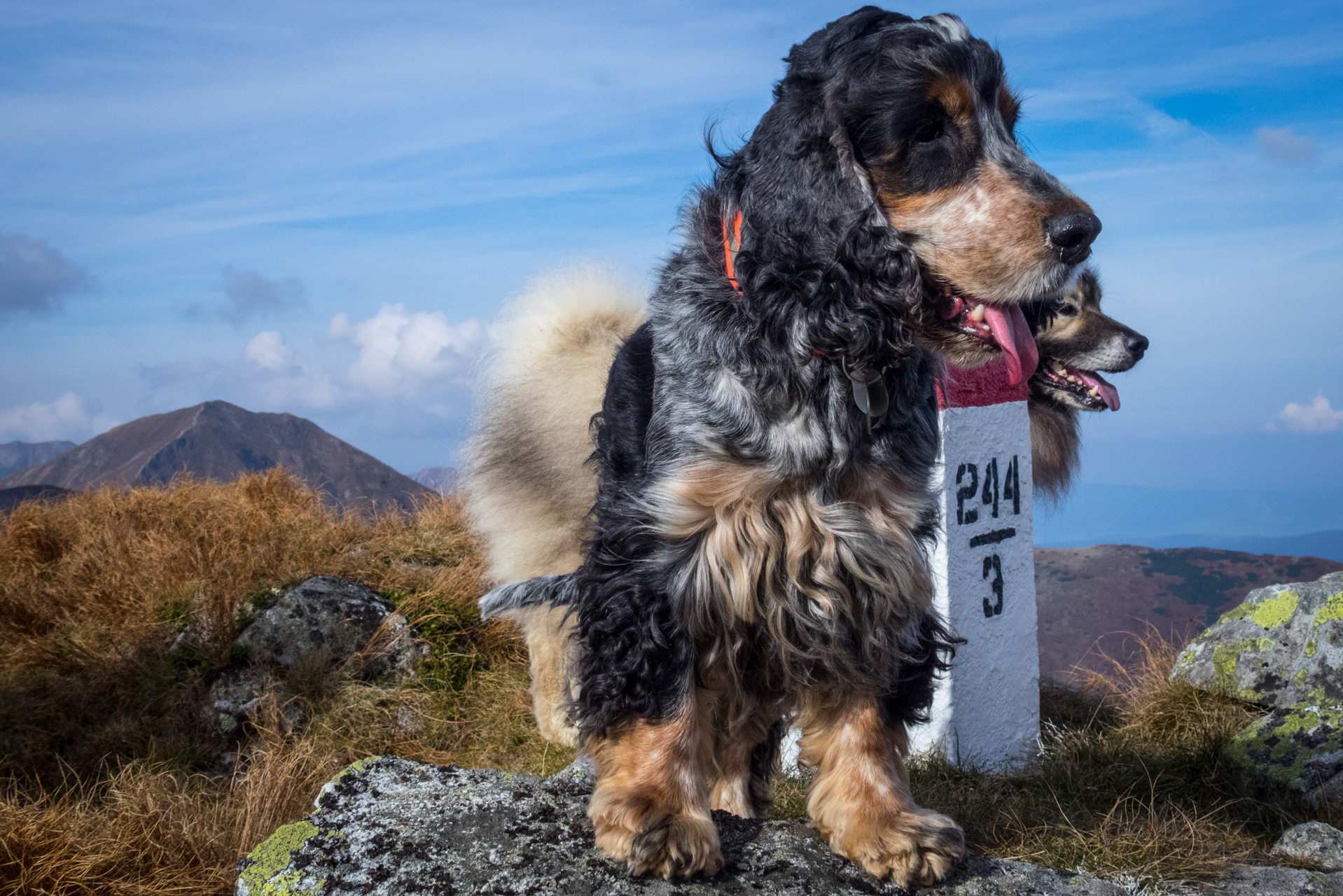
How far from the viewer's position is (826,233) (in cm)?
253

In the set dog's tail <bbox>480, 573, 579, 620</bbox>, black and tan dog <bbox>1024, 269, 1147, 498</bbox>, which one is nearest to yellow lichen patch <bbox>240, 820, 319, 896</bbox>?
dog's tail <bbox>480, 573, 579, 620</bbox>

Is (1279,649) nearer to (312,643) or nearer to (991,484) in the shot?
(991,484)

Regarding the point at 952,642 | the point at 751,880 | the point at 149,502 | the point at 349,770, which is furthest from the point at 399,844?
the point at 149,502

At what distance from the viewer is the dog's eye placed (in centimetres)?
249

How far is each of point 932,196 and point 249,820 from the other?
12.6ft

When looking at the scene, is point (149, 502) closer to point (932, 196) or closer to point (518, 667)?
point (518, 667)

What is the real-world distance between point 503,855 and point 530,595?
115 cm

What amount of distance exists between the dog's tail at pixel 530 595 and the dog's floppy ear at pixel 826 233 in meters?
1.55

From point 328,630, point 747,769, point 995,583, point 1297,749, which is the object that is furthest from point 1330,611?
point 328,630

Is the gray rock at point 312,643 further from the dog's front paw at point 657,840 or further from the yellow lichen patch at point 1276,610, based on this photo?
the yellow lichen patch at point 1276,610

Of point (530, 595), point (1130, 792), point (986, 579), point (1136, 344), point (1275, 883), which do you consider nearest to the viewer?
point (1275, 883)

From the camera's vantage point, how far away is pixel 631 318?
5.78 m

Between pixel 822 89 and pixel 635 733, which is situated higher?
pixel 822 89

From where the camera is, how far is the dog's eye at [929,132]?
98.2 inches
